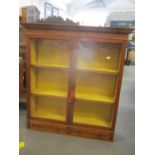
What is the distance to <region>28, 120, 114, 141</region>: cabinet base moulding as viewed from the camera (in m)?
2.53

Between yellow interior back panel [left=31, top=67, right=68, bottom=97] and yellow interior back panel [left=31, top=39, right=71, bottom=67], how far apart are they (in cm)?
13

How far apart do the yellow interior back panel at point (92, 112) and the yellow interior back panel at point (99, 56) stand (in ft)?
1.92

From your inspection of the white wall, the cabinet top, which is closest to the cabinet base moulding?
the cabinet top

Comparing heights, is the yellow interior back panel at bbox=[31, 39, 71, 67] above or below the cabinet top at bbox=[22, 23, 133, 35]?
below

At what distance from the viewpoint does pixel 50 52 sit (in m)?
2.63

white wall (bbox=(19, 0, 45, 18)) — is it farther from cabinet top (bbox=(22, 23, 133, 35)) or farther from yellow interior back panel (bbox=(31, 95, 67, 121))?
yellow interior back panel (bbox=(31, 95, 67, 121))

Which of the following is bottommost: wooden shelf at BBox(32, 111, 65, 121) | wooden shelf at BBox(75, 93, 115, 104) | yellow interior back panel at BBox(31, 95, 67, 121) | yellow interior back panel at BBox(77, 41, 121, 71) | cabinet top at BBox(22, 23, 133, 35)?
wooden shelf at BBox(32, 111, 65, 121)

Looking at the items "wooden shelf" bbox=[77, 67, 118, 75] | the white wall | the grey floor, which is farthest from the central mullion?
the white wall

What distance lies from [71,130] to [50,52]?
1181 millimetres

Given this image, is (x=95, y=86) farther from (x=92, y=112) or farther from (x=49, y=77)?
(x=49, y=77)

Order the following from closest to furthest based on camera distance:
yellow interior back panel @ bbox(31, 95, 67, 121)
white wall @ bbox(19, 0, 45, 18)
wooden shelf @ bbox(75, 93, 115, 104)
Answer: wooden shelf @ bbox(75, 93, 115, 104) → yellow interior back panel @ bbox(31, 95, 67, 121) → white wall @ bbox(19, 0, 45, 18)

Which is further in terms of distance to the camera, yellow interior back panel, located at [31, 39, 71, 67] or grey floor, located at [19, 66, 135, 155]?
yellow interior back panel, located at [31, 39, 71, 67]

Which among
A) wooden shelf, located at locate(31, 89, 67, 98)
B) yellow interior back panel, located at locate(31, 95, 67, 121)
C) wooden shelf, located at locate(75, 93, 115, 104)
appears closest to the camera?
wooden shelf, located at locate(75, 93, 115, 104)

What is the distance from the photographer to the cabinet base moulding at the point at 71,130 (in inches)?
99.6
